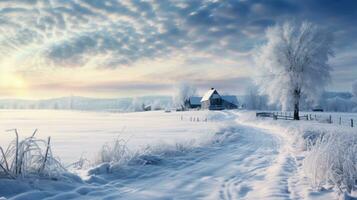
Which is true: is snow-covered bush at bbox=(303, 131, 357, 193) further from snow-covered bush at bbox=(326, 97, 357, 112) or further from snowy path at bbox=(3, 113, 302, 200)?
snow-covered bush at bbox=(326, 97, 357, 112)

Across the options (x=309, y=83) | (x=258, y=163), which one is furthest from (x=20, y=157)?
(x=309, y=83)

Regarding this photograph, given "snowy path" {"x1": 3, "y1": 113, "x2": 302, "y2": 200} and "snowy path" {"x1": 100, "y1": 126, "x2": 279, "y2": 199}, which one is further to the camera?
"snowy path" {"x1": 100, "y1": 126, "x2": 279, "y2": 199}

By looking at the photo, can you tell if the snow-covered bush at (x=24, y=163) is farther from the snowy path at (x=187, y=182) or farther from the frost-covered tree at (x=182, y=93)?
the frost-covered tree at (x=182, y=93)

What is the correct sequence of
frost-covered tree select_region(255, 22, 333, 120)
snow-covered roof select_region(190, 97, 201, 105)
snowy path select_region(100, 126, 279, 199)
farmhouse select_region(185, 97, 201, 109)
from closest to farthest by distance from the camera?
snowy path select_region(100, 126, 279, 199), frost-covered tree select_region(255, 22, 333, 120), farmhouse select_region(185, 97, 201, 109), snow-covered roof select_region(190, 97, 201, 105)

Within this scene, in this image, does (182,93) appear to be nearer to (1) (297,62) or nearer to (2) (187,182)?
(1) (297,62)

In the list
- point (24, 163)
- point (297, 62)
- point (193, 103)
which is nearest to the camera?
point (24, 163)

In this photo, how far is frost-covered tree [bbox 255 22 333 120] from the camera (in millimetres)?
35656

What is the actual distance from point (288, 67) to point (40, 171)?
35775 millimetres

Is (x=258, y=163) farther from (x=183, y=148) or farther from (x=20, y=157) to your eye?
(x=20, y=157)

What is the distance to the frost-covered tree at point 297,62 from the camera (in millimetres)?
35656

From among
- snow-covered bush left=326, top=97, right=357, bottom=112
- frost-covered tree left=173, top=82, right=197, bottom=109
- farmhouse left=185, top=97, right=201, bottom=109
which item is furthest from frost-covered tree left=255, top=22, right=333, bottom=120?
snow-covered bush left=326, top=97, right=357, bottom=112

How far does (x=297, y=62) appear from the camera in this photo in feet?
119

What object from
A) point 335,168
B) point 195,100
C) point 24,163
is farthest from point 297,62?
point 195,100

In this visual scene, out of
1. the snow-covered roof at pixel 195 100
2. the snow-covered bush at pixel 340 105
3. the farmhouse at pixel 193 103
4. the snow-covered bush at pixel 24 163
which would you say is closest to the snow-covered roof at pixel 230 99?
the snow-covered roof at pixel 195 100
